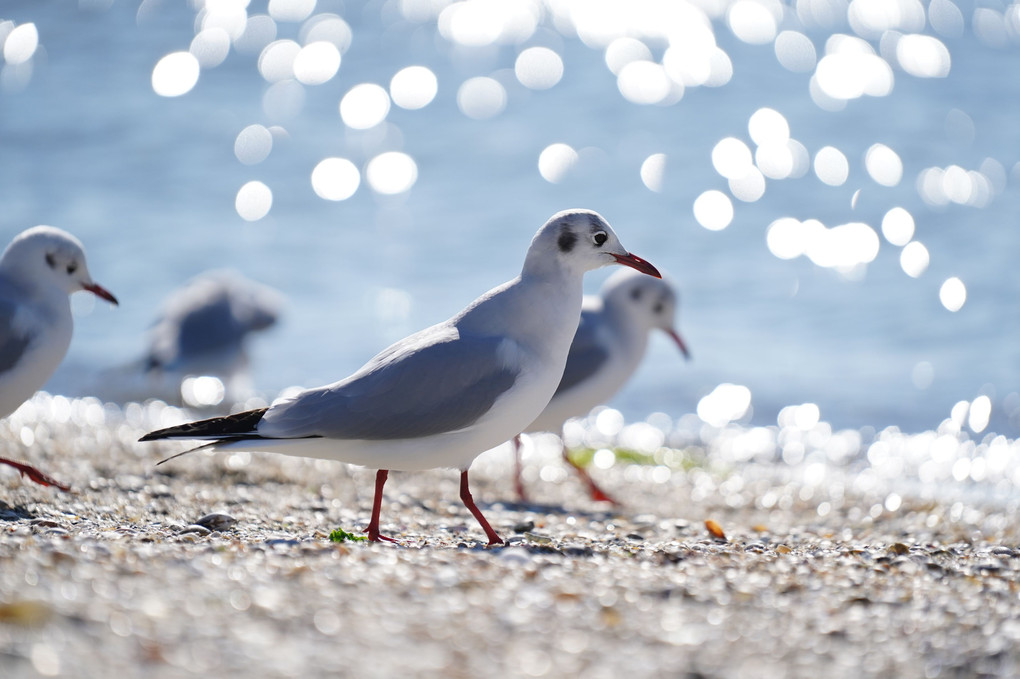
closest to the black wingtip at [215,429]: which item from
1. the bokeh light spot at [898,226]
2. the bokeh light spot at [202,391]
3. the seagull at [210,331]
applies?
the seagull at [210,331]

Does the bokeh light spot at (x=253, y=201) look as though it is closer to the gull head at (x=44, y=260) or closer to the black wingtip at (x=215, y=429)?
the gull head at (x=44, y=260)

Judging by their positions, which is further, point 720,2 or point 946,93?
Result: point 720,2

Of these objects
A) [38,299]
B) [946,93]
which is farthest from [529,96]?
[38,299]

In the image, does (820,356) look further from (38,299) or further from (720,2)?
(720,2)

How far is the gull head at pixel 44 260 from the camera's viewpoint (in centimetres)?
655

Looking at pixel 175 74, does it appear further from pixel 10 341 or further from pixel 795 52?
pixel 10 341

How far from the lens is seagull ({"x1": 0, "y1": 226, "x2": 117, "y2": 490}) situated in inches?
247

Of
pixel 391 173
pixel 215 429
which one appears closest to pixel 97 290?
pixel 215 429

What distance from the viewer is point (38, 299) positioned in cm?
654

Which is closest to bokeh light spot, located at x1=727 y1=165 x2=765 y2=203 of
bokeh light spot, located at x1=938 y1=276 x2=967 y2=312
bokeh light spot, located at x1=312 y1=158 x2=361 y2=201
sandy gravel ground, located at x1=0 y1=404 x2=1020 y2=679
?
bokeh light spot, located at x1=938 y1=276 x2=967 y2=312

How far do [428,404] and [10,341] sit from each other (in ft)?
8.24

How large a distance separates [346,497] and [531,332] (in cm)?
247

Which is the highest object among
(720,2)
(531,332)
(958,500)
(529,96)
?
(720,2)

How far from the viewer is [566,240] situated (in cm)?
563
